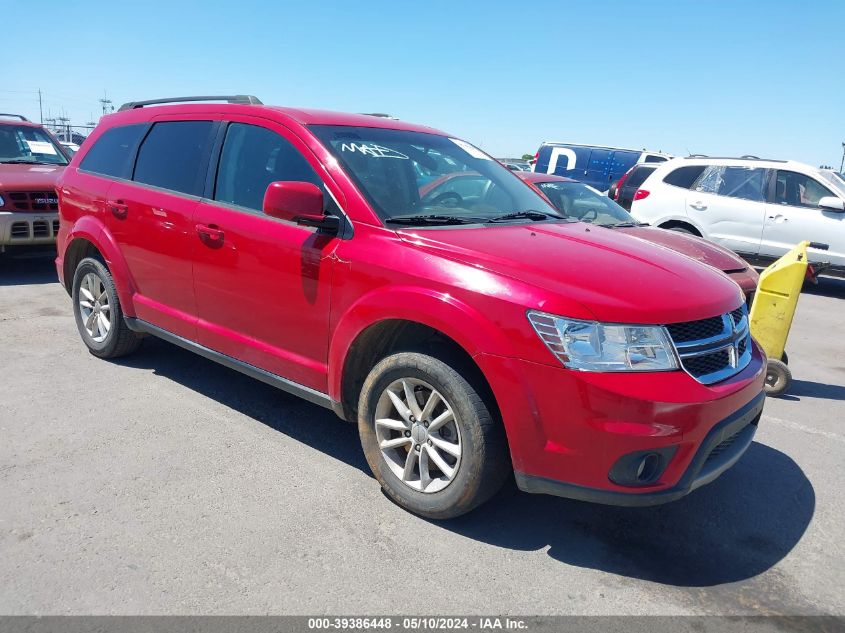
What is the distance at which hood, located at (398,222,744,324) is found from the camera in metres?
2.74

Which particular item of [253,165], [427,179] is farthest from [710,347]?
[253,165]

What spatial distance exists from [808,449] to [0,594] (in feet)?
14.2

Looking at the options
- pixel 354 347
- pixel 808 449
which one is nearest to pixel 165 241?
pixel 354 347

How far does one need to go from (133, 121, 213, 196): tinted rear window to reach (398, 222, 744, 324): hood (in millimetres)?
1760

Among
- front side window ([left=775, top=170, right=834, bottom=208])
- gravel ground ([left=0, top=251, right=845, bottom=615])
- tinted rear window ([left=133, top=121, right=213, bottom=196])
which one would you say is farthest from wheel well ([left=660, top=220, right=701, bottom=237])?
tinted rear window ([left=133, top=121, right=213, bottom=196])

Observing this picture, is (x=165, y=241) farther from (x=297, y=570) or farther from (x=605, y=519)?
(x=605, y=519)

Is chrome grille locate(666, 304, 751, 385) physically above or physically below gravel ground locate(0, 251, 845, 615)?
above

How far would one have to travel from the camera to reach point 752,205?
10086 millimetres

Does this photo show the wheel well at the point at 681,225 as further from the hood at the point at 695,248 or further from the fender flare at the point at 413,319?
the fender flare at the point at 413,319

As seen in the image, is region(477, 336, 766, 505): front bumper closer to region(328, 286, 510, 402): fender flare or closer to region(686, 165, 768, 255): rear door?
region(328, 286, 510, 402): fender flare

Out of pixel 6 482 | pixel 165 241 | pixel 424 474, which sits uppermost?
pixel 165 241

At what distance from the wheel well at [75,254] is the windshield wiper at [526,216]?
3090mm

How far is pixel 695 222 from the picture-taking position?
33.4ft

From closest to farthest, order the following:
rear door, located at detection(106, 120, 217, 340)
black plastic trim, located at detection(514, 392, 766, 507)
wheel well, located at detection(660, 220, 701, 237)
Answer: black plastic trim, located at detection(514, 392, 766, 507)
rear door, located at detection(106, 120, 217, 340)
wheel well, located at detection(660, 220, 701, 237)
